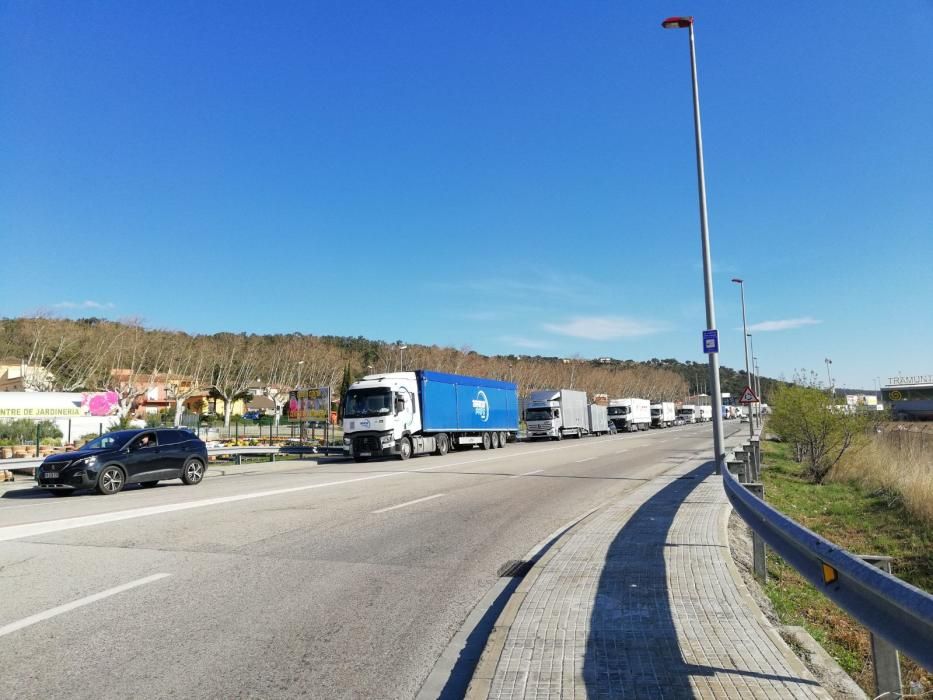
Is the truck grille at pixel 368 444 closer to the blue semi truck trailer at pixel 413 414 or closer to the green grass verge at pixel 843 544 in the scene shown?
the blue semi truck trailer at pixel 413 414

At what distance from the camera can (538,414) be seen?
155 ft

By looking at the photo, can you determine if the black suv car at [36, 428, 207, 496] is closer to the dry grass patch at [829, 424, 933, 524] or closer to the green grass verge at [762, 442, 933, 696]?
the green grass verge at [762, 442, 933, 696]

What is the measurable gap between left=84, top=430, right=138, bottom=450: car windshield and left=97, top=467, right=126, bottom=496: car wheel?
2.09 ft

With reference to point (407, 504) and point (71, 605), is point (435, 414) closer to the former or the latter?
point (407, 504)

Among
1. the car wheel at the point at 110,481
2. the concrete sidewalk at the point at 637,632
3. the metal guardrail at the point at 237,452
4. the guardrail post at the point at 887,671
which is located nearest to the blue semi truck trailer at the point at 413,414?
the metal guardrail at the point at 237,452

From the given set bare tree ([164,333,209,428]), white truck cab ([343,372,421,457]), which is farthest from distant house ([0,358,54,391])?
white truck cab ([343,372,421,457])

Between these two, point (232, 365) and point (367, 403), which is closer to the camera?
point (367, 403)

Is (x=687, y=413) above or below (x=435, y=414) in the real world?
below

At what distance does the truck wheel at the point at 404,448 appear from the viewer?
27.0 meters

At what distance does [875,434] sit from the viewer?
2503 cm

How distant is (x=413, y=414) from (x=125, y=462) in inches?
525

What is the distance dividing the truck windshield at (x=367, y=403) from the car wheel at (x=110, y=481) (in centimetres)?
1137

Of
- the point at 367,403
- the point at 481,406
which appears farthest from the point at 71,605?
the point at 481,406

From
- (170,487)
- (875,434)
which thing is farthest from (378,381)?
(875,434)
